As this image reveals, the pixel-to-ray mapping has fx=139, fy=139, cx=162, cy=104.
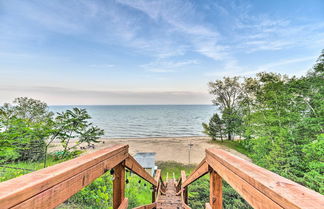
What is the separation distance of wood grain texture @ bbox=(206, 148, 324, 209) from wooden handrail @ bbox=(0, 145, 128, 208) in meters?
0.78

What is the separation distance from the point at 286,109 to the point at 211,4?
9960 millimetres

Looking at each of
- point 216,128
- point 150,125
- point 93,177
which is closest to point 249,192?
point 93,177

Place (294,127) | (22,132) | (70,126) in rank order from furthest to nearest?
(294,127)
(70,126)
(22,132)

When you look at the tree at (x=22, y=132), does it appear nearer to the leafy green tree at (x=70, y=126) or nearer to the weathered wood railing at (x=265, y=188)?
the leafy green tree at (x=70, y=126)

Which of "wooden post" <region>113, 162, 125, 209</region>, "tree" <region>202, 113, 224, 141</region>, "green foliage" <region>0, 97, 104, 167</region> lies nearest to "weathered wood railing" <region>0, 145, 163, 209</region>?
"wooden post" <region>113, 162, 125, 209</region>

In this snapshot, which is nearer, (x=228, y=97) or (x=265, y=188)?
(x=265, y=188)

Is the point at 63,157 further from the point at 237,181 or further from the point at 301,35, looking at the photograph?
the point at 301,35

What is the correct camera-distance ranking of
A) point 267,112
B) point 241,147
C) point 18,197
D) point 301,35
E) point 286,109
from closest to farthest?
1. point 18,197
2. point 286,109
3. point 267,112
4. point 301,35
5. point 241,147

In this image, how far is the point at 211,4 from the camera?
38.2ft

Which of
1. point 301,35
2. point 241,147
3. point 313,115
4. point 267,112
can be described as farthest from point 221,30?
point 241,147

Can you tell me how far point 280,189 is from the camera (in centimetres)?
49

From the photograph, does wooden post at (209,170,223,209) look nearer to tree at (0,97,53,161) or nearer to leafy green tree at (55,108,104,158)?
tree at (0,97,53,161)

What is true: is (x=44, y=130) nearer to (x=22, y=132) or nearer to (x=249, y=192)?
(x=22, y=132)

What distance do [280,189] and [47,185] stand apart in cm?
82
